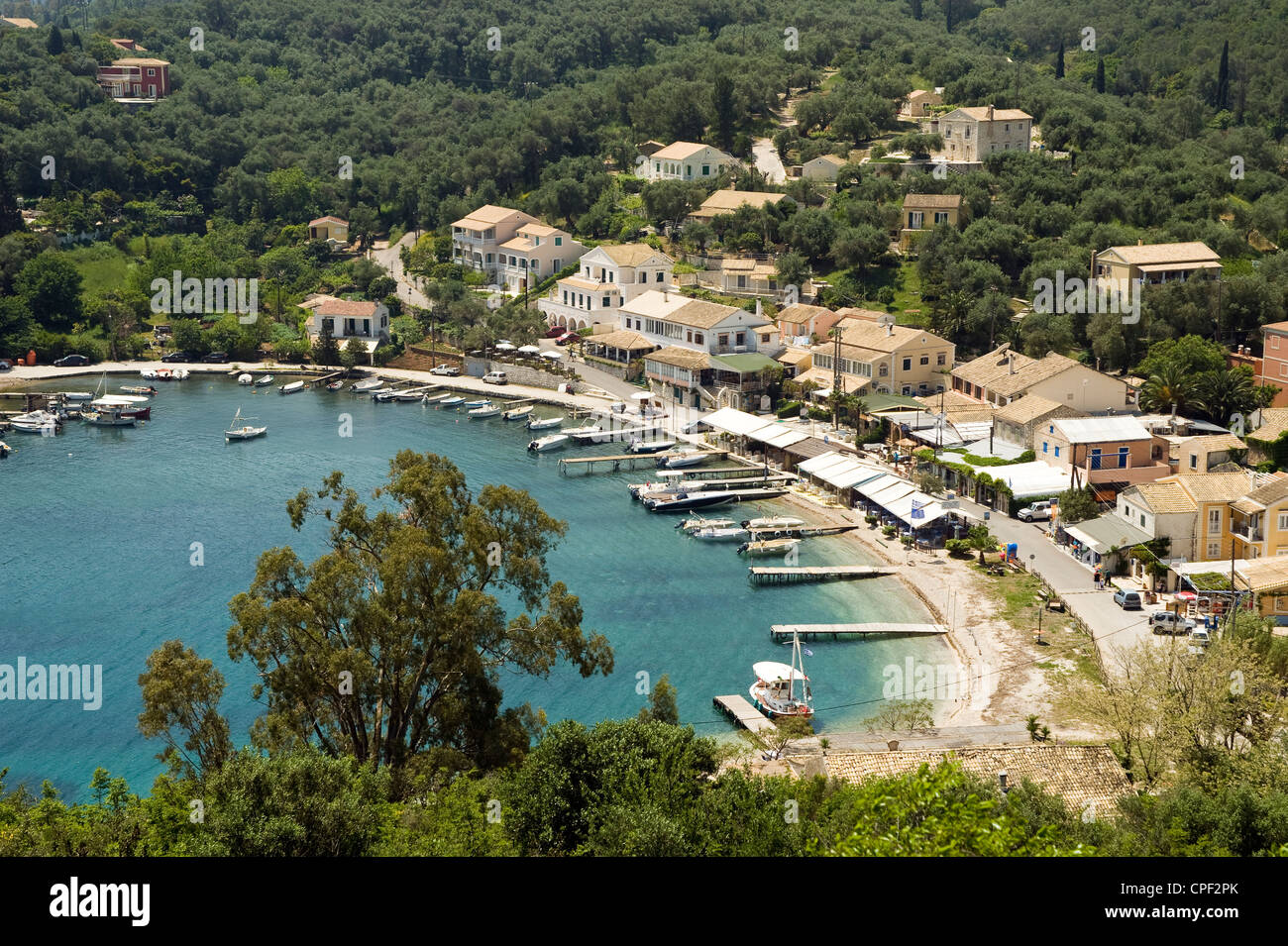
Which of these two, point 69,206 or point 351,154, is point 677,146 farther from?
point 69,206

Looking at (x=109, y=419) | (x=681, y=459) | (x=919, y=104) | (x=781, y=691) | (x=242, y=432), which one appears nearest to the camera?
(x=781, y=691)

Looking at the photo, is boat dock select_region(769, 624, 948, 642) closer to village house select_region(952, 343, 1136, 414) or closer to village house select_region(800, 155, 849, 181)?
village house select_region(952, 343, 1136, 414)

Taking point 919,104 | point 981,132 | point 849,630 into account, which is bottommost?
point 849,630

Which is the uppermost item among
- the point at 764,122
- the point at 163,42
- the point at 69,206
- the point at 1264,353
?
the point at 163,42

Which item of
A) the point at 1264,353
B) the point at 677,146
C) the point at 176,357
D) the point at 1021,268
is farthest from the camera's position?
the point at 677,146

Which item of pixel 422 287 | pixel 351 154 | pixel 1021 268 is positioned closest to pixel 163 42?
pixel 351 154

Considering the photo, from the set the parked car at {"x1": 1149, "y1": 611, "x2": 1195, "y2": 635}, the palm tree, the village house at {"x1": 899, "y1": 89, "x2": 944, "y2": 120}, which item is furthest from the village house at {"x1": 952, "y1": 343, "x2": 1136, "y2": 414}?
the village house at {"x1": 899, "y1": 89, "x2": 944, "y2": 120}

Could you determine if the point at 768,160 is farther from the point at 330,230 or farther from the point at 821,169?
the point at 330,230

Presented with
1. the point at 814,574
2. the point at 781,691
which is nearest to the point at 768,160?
the point at 814,574
